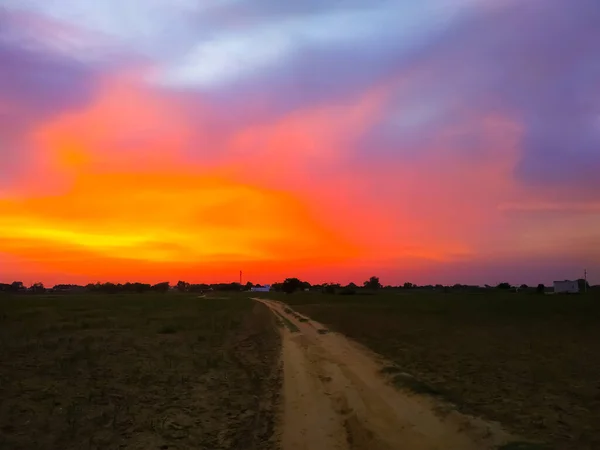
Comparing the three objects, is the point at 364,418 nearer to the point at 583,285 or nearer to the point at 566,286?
the point at 566,286

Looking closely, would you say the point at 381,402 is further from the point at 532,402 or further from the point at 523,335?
the point at 523,335

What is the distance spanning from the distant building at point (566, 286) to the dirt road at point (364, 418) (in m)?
151

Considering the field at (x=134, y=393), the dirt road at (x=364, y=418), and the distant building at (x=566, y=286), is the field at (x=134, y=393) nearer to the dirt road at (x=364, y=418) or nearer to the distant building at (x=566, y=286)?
the dirt road at (x=364, y=418)

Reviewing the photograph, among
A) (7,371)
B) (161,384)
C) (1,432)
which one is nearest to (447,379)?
(161,384)

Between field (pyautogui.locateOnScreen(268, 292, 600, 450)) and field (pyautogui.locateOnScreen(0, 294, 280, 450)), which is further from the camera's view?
field (pyautogui.locateOnScreen(268, 292, 600, 450))

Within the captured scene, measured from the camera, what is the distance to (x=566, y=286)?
151125 millimetres

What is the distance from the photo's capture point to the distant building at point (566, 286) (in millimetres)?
147500

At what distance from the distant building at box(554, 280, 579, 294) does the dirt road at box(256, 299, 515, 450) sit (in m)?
151

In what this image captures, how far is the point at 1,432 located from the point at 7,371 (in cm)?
656

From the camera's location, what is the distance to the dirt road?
9.03 m

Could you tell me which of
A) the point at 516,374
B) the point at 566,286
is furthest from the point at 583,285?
the point at 516,374

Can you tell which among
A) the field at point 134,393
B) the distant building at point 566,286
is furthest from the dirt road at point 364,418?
the distant building at point 566,286

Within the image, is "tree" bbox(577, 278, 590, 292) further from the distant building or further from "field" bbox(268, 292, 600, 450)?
"field" bbox(268, 292, 600, 450)

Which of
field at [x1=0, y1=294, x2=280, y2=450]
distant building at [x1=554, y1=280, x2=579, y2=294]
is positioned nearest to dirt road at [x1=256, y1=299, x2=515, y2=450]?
field at [x1=0, y1=294, x2=280, y2=450]
